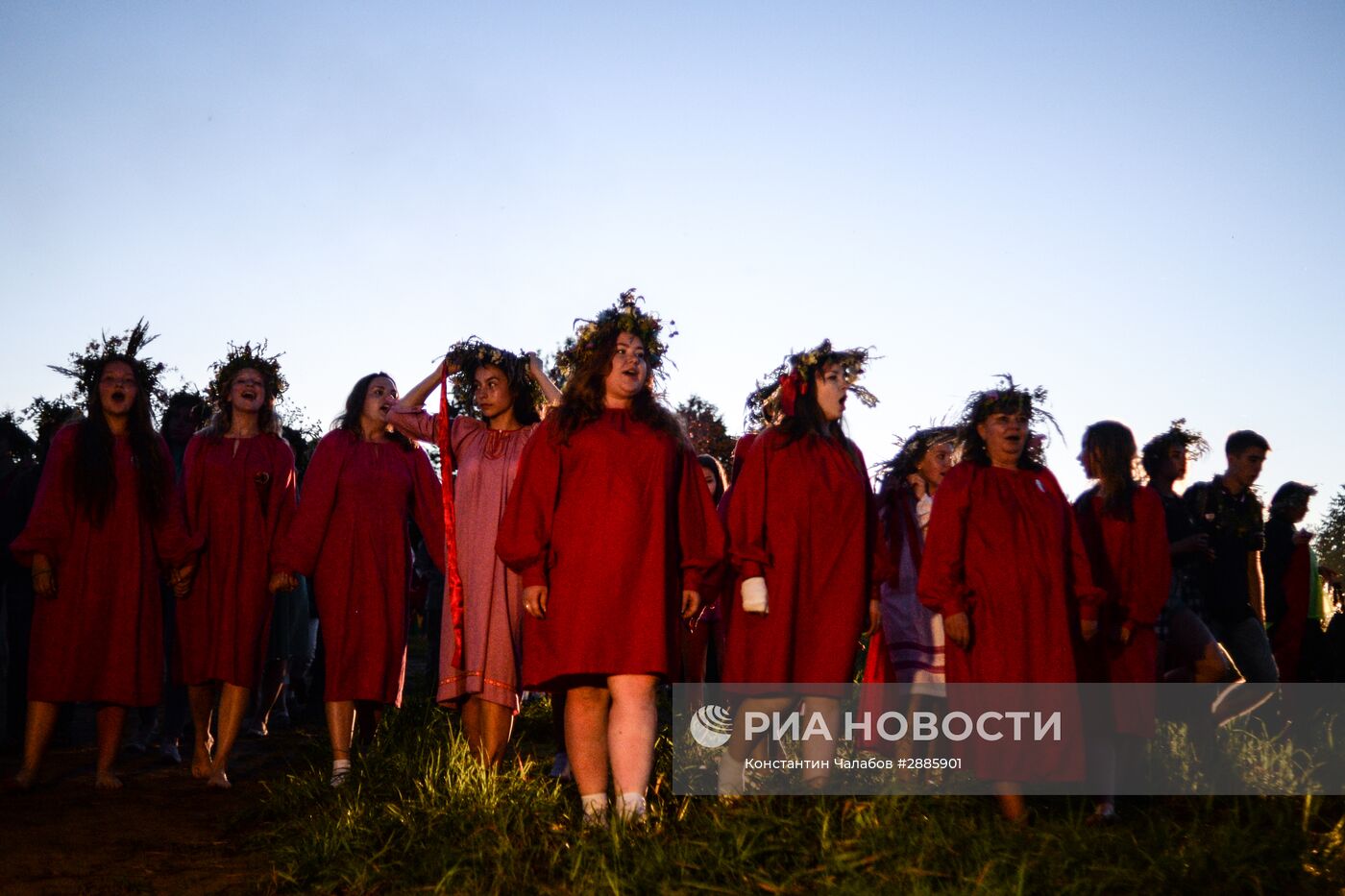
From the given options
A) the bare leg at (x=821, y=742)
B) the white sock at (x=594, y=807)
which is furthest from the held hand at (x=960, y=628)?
the white sock at (x=594, y=807)

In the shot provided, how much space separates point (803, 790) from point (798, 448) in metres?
1.63

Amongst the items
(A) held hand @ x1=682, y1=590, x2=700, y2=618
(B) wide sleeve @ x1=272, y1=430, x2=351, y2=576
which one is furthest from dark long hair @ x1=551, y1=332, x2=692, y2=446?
(B) wide sleeve @ x1=272, y1=430, x2=351, y2=576

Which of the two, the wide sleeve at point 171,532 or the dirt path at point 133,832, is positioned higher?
the wide sleeve at point 171,532

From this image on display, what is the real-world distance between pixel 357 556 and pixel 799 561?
248 centimetres

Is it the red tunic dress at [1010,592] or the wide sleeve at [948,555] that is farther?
the wide sleeve at [948,555]

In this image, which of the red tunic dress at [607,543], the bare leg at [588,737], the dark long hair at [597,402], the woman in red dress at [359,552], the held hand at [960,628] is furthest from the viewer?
the woman in red dress at [359,552]

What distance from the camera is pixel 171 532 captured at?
7.68 metres

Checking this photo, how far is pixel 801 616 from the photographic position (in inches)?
250

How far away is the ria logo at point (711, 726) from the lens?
25.7 ft

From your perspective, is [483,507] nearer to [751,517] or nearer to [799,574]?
[751,517]

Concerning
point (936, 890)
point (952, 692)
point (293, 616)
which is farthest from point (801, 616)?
point (293, 616)

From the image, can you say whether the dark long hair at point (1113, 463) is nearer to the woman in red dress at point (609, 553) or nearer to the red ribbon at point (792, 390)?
the red ribbon at point (792, 390)

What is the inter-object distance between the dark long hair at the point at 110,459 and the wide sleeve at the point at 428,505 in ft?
4.61

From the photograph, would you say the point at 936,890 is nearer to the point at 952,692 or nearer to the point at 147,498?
the point at 952,692
